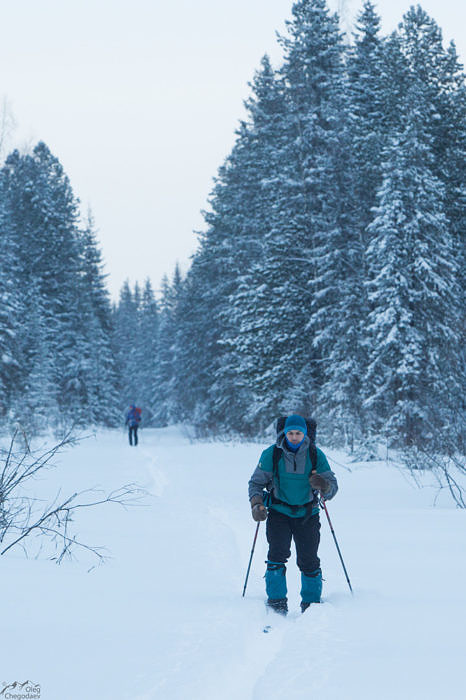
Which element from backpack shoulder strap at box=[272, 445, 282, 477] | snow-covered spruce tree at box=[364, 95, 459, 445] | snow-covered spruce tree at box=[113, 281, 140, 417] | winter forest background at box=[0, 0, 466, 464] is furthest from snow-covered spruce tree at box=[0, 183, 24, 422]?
snow-covered spruce tree at box=[113, 281, 140, 417]

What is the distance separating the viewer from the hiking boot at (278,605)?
526cm

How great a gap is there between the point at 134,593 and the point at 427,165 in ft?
61.9

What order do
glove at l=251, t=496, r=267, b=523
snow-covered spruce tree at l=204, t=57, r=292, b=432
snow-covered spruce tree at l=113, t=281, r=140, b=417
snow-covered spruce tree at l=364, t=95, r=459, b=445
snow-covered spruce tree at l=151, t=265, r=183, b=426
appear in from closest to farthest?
glove at l=251, t=496, r=267, b=523 < snow-covered spruce tree at l=364, t=95, r=459, b=445 < snow-covered spruce tree at l=204, t=57, r=292, b=432 < snow-covered spruce tree at l=151, t=265, r=183, b=426 < snow-covered spruce tree at l=113, t=281, r=140, b=417

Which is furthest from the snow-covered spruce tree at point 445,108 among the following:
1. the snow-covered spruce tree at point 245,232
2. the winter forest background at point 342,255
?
the snow-covered spruce tree at point 245,232

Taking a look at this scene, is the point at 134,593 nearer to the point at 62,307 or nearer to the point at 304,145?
the point at 304,145

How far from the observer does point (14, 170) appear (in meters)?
40.0

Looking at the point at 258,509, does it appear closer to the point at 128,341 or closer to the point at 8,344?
the point at 8,344

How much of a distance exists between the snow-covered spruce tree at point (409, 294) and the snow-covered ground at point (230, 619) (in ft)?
30.7

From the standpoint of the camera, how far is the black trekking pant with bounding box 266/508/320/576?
18.0 feet

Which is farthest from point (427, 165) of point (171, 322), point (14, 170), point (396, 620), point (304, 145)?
point (171, 322)

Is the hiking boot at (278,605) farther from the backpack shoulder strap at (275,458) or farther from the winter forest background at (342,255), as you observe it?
the winter forest background at (342,255)

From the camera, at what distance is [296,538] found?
561 centimetres

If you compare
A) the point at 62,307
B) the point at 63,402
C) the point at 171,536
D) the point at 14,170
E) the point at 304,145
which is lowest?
the point at 171,536

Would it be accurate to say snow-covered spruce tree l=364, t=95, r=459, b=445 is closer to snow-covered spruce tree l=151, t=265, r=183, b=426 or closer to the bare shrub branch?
the bare shrub branch
